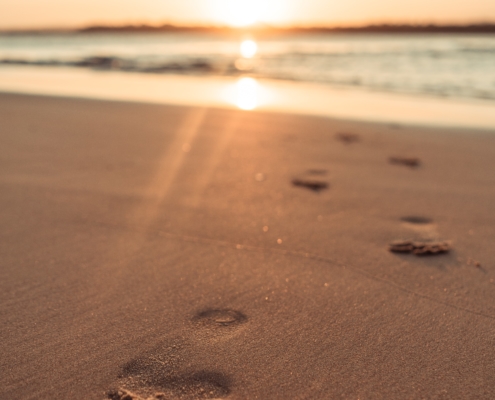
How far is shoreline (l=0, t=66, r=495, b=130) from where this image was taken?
562cm

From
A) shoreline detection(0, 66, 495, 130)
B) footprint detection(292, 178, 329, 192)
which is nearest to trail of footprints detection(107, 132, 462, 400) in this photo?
footprint detection(292, 178, 329, 192)

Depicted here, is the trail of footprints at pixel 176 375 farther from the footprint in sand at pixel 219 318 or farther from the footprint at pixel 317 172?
the footprint at pixel 317 172

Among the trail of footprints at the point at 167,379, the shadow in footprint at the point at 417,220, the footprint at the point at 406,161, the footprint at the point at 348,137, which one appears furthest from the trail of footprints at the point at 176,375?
the footprint at the point at 348,137

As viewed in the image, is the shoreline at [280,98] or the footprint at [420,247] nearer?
the footprint at [420,247]

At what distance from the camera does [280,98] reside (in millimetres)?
7230

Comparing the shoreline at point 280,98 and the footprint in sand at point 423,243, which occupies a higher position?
the shoreline at point 280,98

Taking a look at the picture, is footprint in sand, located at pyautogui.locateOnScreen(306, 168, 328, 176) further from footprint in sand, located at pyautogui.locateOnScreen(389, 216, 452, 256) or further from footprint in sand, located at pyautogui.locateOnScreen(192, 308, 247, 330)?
footprint in sand, located at pyautogui.locateOnScreen(192, 308, 247, 330)

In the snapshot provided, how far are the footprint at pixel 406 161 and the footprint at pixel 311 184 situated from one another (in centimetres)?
80

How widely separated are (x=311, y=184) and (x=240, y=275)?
117 centimetres

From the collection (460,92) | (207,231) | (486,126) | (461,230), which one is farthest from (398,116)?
(207,231)

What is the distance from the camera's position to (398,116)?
5641 mm

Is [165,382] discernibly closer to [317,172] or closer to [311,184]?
[311,184]

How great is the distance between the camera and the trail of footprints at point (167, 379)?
118cm

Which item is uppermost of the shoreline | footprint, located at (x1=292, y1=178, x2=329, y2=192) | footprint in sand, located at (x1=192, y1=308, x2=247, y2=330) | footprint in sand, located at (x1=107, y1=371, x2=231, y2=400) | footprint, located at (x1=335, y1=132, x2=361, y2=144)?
the shoreline
